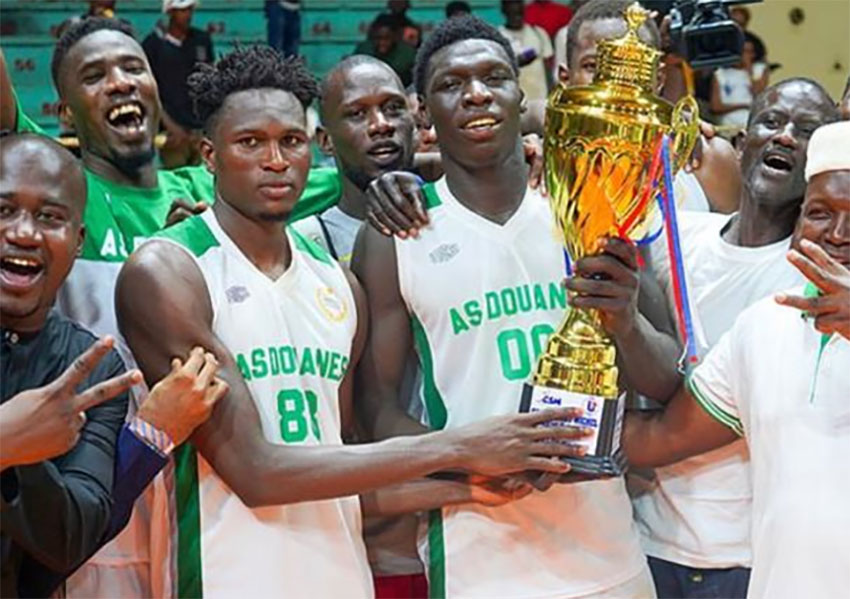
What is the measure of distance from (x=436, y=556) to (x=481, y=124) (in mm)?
989

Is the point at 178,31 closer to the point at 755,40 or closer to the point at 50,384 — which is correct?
the point at 755,40

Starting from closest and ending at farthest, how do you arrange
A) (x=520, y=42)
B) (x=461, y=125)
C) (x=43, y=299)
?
(x=43, y=299) < (x=461, y=125) < (x=520, y=42)

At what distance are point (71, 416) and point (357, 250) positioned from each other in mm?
1082

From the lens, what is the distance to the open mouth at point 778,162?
3.28 m

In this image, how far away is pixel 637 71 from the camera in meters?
2.91

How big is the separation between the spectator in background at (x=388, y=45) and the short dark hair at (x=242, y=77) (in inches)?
224

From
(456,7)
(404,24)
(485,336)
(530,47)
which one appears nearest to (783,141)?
(485,336)

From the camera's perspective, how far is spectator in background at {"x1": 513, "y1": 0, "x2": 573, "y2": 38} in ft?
31.9

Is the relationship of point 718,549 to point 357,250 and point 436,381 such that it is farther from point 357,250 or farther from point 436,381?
point 357,250

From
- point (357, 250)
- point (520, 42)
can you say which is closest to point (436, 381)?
point (357, 250)

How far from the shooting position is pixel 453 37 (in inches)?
129

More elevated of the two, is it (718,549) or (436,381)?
(436,381)

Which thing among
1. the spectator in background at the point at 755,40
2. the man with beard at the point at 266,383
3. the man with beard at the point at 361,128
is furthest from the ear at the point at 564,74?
the spectator in background at the point at 755,40

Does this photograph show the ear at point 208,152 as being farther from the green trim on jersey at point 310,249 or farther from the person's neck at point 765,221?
the person's neck at point 765,221
